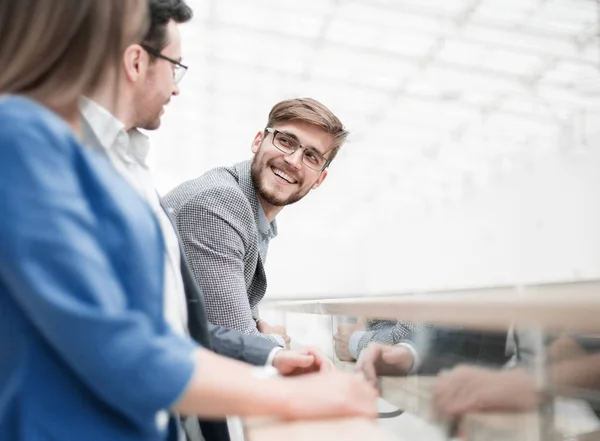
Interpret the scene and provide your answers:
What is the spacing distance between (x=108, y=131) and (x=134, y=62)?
0.12 metres

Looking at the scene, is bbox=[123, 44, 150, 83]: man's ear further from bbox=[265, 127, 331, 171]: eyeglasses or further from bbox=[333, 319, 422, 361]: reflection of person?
bbox=[265, 127, 331, 171]: eyeglasses

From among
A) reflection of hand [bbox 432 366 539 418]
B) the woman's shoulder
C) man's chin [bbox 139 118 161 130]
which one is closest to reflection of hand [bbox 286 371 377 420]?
reflection of hand [bbox 432 366 539 418]

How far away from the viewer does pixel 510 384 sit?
902mm

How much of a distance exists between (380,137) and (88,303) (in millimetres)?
10146

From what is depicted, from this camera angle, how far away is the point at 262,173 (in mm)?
1944

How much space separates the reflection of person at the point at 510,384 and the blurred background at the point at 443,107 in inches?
145

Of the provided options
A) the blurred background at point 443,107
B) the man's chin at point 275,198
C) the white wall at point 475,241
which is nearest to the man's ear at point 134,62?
the man's chin at point 275,198

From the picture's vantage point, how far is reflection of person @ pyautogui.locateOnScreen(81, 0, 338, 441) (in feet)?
2.80

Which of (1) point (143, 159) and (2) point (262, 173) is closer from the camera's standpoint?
(1) point (143, 159)

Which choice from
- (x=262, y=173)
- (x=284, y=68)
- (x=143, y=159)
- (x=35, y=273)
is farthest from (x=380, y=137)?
(x=35, y=273)

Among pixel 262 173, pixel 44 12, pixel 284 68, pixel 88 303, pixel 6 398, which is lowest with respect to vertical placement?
pixel 6 398

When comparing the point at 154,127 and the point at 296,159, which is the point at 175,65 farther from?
the point at 296,159

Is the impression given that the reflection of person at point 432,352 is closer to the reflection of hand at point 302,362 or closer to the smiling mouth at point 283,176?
the reflection of hand at point 302,362

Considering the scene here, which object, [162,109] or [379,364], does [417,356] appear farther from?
[162,109]
